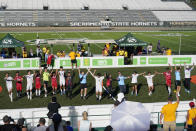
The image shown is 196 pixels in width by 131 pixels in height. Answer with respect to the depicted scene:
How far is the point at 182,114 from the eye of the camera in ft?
33.3

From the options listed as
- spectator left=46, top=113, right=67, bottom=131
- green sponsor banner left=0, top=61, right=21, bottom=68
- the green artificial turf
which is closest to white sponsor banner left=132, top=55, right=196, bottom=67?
the green artificial turf

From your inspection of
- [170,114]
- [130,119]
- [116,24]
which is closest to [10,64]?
[170,114]

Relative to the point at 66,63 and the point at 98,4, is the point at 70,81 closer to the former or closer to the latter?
the point at 66,63

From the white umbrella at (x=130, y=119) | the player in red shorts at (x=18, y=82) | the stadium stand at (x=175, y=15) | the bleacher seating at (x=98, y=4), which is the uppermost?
the bleacher seating at (x=98, y=4)

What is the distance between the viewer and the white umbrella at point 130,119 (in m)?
5.77

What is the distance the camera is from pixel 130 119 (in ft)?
19.0

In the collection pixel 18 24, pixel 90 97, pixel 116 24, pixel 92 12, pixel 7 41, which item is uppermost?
pixel 92 12

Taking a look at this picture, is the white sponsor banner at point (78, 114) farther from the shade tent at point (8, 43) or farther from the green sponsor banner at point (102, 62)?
the shade tent at point (8, 43)

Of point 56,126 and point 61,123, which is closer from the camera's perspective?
point 56,126

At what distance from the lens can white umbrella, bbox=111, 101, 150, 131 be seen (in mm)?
5766

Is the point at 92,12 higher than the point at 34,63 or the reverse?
higher

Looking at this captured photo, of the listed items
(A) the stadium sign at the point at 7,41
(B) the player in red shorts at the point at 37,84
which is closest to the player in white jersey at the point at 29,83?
(B) the player in red shorts at the point at 37,84

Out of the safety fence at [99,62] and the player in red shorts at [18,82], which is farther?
the safety fence at [99,62]

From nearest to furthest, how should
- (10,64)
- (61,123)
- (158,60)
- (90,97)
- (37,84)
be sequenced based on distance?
(61,123)
(37,84)
(90,97)
(10,64)
(158,60)
